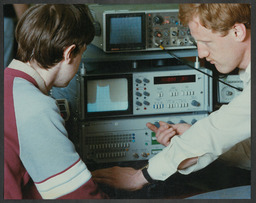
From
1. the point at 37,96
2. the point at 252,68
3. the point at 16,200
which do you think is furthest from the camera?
the point at 252,68

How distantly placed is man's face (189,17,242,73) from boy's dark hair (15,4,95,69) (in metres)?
0.41

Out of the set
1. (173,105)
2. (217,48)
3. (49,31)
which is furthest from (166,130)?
(49,31)

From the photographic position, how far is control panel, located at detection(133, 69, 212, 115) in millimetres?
1544

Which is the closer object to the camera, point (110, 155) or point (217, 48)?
point (217, 48)

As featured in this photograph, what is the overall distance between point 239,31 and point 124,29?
44cm

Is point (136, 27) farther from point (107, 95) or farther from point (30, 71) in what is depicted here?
point (30, 71)

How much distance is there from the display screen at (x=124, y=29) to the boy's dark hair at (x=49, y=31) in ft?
0.51

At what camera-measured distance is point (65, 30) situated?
1314 mm

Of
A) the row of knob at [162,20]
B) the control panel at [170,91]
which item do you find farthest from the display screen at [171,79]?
the row of knob at [162,20]

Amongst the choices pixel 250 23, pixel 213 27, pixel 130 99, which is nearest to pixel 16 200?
pixel 130 99

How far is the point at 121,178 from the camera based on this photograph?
1.50 meters

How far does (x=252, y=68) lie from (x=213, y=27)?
0.82 feet

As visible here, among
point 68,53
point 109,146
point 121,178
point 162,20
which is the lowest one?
point 121,178

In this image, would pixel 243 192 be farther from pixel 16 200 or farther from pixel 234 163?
pixel 16 200
